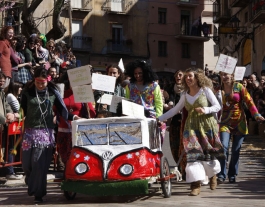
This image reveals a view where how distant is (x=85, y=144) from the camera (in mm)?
10609

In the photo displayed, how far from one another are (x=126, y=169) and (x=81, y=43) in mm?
48100

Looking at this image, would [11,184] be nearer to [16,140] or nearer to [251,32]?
[16,140]

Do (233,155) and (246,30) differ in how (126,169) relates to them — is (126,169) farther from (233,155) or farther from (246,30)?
(246,30)

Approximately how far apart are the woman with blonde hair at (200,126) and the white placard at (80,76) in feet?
3.85

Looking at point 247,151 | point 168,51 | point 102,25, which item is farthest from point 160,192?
point 168,51

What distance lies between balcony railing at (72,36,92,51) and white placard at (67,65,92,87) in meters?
46.2

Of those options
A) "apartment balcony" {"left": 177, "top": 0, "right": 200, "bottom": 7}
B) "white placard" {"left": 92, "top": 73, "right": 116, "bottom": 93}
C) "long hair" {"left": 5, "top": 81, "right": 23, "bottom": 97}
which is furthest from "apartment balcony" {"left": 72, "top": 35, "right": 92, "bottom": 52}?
"white placard" {"left": 92, "top": 73, "right": 116, "bottom": 93}

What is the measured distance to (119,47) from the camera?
59656mm

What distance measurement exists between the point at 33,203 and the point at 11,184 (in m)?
3.08

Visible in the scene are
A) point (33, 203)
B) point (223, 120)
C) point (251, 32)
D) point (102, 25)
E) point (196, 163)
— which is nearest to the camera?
point (33, 203)

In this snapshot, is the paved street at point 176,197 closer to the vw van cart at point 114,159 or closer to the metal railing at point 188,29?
the vw van cart at point 114,159

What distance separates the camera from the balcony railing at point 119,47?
5912 centimetres

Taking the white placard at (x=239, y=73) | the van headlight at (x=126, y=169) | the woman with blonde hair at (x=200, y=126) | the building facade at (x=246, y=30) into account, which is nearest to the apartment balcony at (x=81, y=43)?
the building facade at (x=246, y=30)

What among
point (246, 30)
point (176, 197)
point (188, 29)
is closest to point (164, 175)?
point (176, 197)
